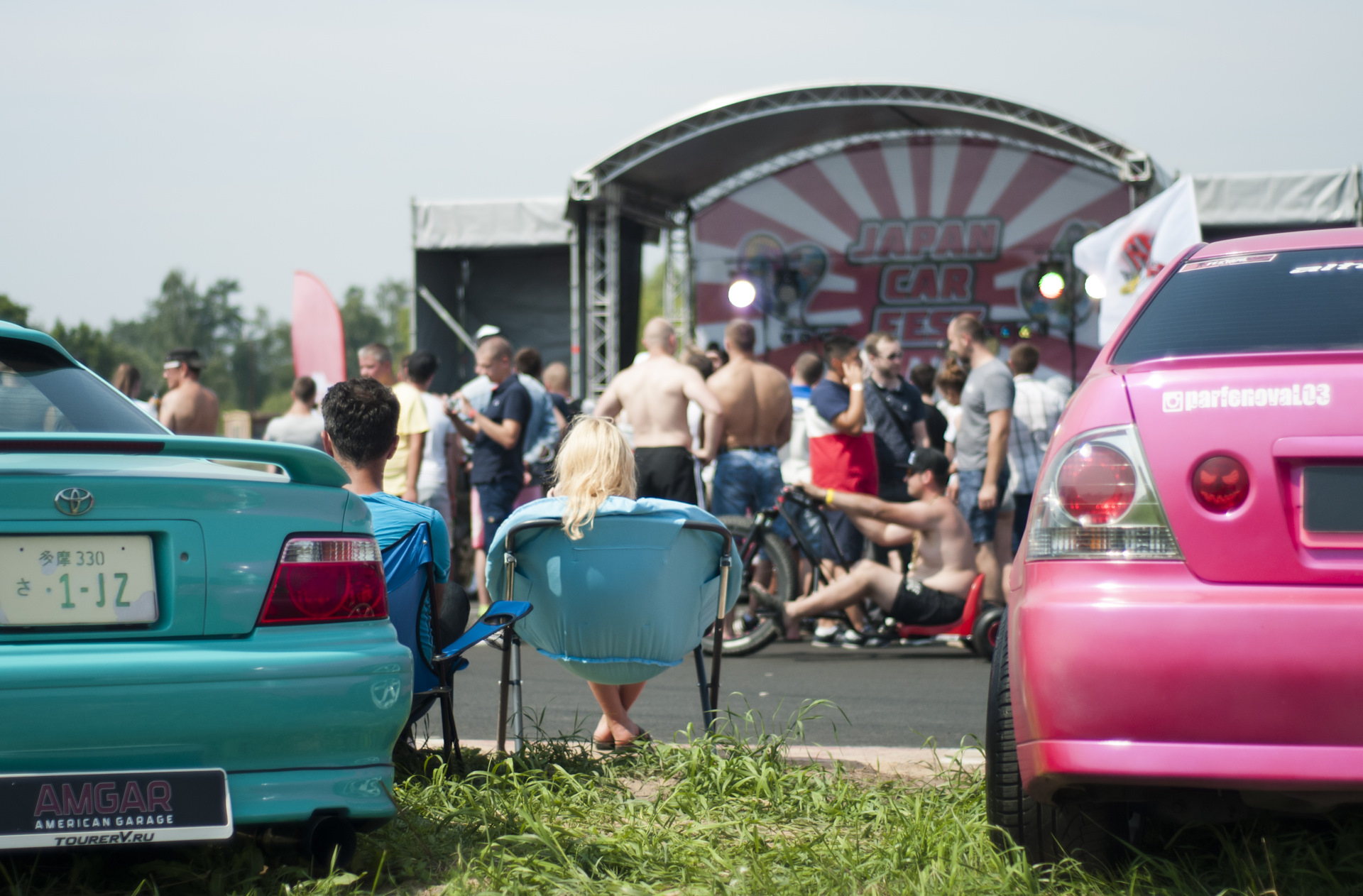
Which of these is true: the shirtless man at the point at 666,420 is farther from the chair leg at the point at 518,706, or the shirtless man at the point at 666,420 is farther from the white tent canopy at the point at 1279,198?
the white tent canopy at the point at 1279,198

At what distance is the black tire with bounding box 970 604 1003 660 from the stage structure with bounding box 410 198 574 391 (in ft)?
45.1

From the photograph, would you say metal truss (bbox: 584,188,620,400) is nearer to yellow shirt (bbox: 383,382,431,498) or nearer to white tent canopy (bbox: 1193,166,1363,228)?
white tent canopy (bbox: 1193,166,1363,228)

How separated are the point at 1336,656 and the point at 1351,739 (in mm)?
145

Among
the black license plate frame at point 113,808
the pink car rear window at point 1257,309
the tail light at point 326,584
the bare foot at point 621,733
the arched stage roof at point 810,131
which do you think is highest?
the arched stage roof at point 810,131

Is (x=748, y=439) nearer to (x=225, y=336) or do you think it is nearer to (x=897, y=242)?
(x=897, y=242)

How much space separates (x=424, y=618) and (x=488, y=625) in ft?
0.59

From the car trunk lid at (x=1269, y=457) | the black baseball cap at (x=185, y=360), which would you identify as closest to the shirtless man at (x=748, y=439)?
the black baseball cap at (x=185, y=360)

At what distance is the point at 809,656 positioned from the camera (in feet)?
26.0

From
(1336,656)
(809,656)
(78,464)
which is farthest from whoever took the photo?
(809,656)

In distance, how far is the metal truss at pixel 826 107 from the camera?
18.6 metres

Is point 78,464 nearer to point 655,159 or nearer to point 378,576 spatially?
point 378,576

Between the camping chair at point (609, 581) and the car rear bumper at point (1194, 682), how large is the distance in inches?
68.9

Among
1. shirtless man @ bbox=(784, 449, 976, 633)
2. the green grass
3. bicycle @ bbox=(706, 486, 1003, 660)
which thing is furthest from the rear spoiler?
shirtless man @ bbox=(784, 449, 976, 633)

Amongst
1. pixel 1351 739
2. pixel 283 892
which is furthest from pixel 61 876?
pixel 1351 739
